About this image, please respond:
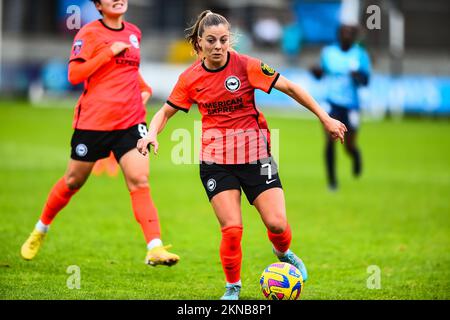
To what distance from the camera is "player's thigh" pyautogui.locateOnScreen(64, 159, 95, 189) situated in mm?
7951

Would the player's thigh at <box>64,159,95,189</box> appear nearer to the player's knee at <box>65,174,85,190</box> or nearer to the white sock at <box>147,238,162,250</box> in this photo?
the player's knee at <box>65,174,85,190</box>

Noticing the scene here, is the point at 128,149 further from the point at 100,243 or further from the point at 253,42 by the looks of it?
the point at 253,42

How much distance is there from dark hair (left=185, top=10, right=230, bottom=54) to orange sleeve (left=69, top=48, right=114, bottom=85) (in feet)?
2.94

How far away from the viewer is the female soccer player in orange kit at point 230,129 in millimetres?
6758

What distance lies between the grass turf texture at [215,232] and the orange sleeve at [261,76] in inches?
68.7

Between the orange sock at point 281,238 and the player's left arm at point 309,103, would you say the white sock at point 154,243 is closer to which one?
the orange sock at point 281,238

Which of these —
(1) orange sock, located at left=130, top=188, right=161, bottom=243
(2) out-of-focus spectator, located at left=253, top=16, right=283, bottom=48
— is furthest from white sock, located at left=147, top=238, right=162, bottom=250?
(2) out-of-focus spectator, located at left=253, top=16, right=283, bottom=48

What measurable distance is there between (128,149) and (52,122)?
18883 millimetres

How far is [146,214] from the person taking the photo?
7.56 metres

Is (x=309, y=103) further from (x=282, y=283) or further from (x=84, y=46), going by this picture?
(x=84, y=46)

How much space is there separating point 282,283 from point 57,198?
265 centimetres

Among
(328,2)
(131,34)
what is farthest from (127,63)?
(328,2)

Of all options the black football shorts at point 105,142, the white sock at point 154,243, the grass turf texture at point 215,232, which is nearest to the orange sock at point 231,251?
the grass turf texture at point 215,232

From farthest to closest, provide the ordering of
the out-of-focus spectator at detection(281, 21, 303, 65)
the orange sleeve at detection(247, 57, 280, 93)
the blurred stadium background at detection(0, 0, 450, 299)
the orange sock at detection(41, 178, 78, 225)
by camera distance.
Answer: the out-of-focus spectator at detection(281, 21, 303, 65), the orange sock at detection(41, 178, 78, 225), the blurred stadium background at detection(0, 0, 450, 299), the orange sleeve at detection(247, 57, 280, 93)
